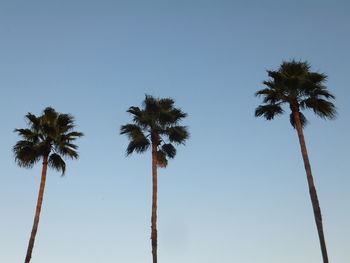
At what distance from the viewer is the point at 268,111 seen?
30.5m

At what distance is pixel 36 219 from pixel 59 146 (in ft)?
17.7

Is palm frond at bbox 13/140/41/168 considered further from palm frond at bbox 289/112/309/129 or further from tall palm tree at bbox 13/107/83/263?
palm frond at bbox 289/112/309/129

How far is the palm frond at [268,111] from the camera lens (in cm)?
3038

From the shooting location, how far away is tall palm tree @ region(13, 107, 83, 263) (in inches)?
1217

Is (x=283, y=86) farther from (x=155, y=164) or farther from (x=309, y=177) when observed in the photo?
(x=155, y=164)

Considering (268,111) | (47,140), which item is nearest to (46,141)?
(47,140)

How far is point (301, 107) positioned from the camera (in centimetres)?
2977

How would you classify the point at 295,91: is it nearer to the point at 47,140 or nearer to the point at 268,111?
the point at 268,111

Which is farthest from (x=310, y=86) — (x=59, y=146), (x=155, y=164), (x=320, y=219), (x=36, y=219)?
(x=36, y=219)

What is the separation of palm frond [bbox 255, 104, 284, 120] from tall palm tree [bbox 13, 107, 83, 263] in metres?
12.6

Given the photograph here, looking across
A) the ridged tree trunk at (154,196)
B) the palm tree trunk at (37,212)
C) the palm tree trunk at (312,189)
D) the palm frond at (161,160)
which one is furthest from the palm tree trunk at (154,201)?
the palm tree trunk at (312,189)

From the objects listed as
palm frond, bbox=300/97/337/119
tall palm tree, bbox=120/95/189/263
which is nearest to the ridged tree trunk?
tall palm tree, bbox=120/95/189/263

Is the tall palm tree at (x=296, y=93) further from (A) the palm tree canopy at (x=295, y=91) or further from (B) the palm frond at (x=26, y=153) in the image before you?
(B) the palm frond at (x=26, y=153)

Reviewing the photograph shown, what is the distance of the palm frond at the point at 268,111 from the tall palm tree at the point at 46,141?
12.6 metres
